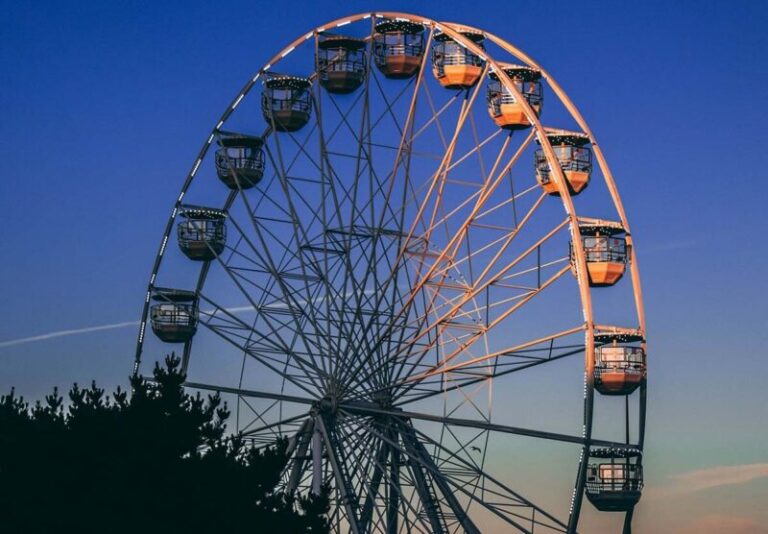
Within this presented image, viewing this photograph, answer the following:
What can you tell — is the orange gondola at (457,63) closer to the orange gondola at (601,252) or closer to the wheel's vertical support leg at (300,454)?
the orange gondola at (601,252)

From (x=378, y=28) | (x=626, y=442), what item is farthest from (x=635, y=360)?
(x=378, y=28)

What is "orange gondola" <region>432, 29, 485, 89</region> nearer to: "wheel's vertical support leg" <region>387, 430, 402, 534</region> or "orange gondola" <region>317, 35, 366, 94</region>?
"orange gondola" <region>317, 35, 366, 94</region>

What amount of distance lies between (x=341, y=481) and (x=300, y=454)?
2556mm

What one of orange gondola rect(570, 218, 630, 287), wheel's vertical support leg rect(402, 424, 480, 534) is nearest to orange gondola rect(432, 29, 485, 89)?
orange gondola rect(570, 218, 630, 287)

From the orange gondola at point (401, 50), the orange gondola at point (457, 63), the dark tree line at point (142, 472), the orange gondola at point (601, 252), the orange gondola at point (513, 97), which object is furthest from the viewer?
the orange gondola at point (401, 50)

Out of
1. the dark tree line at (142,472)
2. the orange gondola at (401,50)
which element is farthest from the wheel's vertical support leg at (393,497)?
the orange gondola at (401,50)

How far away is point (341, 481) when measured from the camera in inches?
1816

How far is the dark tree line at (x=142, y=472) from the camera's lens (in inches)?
1527

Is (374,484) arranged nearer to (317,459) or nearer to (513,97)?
(317,459)

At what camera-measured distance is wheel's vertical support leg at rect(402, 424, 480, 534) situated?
46156 millimetres

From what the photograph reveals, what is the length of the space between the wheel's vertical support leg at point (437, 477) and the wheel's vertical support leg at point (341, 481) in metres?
1.73

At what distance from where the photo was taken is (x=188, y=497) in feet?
130

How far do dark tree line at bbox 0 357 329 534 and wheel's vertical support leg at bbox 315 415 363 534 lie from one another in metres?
1.66

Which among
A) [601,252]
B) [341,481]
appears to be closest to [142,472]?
[341,481]
